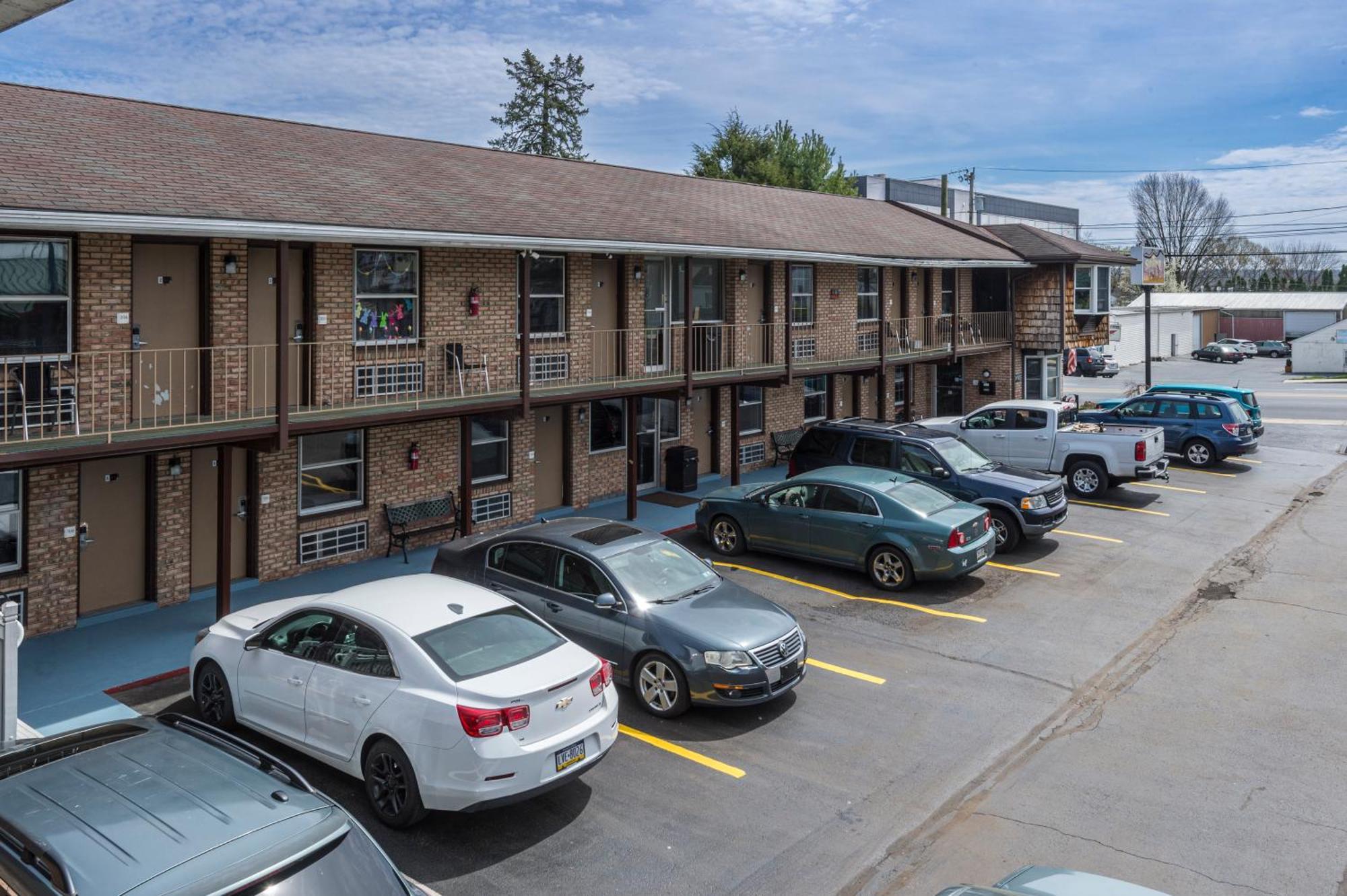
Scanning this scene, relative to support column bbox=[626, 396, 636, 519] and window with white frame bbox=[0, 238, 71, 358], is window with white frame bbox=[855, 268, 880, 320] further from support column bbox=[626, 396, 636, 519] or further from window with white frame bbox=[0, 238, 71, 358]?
window with white frame bbox=[0, 238, 71, 358]

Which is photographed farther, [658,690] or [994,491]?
[994,491]

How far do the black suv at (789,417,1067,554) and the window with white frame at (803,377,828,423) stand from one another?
5.27 metres

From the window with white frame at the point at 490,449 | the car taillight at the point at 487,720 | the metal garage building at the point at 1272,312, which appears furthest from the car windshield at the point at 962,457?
the metal garage building at the point at 1272,312

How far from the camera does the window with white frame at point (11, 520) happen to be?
11141 mm

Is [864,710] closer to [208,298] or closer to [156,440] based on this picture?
[156,440]

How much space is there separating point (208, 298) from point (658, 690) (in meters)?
7.47

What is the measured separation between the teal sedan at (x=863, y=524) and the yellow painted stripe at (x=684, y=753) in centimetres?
539

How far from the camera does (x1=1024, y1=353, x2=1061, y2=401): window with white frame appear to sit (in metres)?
29.8

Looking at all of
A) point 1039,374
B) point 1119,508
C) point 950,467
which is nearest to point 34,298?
point 950,467

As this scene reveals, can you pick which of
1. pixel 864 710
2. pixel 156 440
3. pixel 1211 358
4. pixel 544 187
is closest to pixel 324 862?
pixel 864 710

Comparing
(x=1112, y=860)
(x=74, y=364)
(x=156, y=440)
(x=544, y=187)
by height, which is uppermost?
(x=544, y=187)

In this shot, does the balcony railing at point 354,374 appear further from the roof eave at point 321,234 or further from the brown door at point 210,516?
the roof eave at point 321,234

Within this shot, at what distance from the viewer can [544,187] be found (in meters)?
18.3

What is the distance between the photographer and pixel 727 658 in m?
9.04
